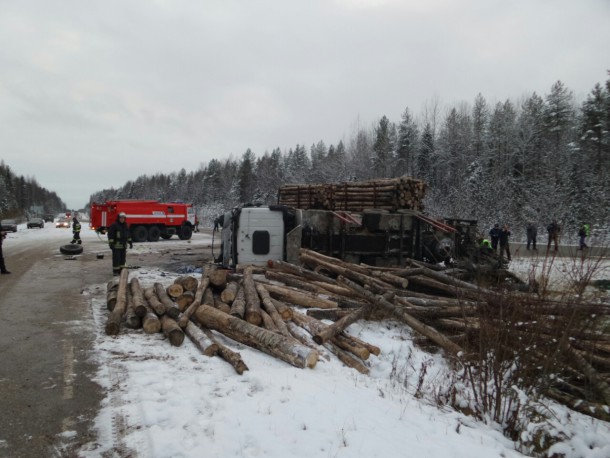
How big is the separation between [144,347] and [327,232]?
7590 mm

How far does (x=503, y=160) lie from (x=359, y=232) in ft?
129

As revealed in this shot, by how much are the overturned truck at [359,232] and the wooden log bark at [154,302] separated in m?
3.89

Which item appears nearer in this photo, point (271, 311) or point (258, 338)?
point (258, 338)

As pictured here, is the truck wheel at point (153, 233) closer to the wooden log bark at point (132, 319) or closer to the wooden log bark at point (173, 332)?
the wooden log bark at point (132, 319)

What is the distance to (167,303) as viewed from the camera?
6848mm

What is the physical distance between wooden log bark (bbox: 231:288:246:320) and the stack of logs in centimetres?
2

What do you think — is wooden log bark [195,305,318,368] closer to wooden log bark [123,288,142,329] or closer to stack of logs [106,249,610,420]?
stack of logs [106,249,610,420]

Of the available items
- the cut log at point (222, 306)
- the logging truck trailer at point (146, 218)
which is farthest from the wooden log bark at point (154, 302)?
the logging truck trailer at point (146, 218)

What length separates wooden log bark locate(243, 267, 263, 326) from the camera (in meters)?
6.37

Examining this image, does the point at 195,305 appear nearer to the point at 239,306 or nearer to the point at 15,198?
the point at 239,306

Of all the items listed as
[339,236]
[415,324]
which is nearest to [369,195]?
[339,236]

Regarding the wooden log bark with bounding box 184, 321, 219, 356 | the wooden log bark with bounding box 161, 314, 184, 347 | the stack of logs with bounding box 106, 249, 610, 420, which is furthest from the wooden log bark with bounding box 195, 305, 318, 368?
the wooden log bark with bounding box 161, 314, 184, 347

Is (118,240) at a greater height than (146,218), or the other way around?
(146,218)

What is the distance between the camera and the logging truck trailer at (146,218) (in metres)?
24.5
